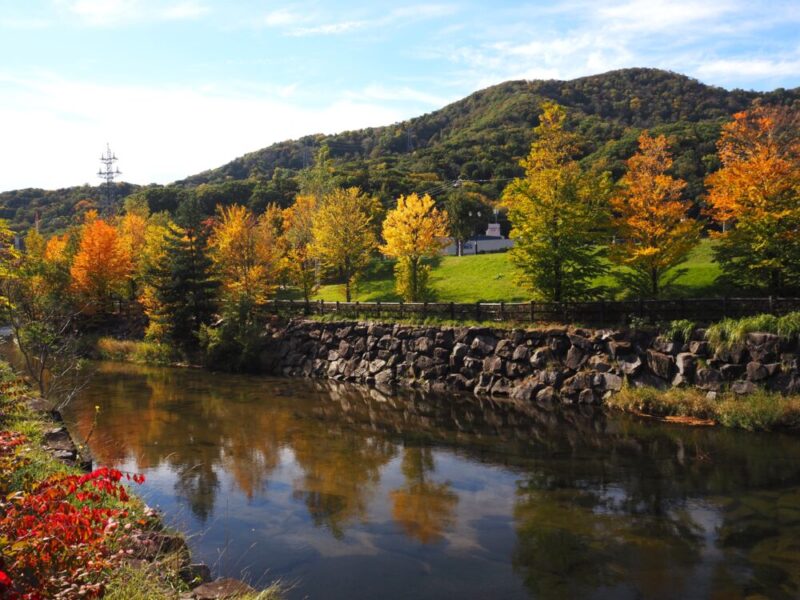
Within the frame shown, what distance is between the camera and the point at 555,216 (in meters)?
31.1

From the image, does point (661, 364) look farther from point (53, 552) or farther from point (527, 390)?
point (53, 552)

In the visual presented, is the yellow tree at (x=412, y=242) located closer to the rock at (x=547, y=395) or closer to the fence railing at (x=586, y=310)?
the fence railing at (x=586, y=310)

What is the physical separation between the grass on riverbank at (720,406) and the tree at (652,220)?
7679 mm

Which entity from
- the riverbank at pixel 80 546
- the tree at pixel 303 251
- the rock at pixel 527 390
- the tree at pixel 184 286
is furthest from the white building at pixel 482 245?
the riverbank at pixel 80 546

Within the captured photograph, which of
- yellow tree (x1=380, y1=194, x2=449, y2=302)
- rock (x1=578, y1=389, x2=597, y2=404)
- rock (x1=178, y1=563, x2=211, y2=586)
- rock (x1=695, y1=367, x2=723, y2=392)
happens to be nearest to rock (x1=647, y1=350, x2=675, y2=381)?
rock (x1=695, y1=367, x2=723, y2=392)

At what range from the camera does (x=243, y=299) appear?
39.4 metres

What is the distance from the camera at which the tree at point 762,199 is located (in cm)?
2755

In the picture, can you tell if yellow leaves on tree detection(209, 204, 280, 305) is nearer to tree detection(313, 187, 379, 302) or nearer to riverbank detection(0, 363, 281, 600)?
tree detection(313, 187, 379, 302)

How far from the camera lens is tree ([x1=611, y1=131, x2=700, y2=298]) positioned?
1163 inches

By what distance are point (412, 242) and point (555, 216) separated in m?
11.9

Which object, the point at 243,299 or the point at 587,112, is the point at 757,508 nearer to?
the point at 243,299

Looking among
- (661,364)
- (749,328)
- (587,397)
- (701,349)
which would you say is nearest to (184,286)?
(587,397)

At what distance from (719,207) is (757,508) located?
19241 millimetres

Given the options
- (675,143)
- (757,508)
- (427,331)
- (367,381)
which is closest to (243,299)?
(367,381)
